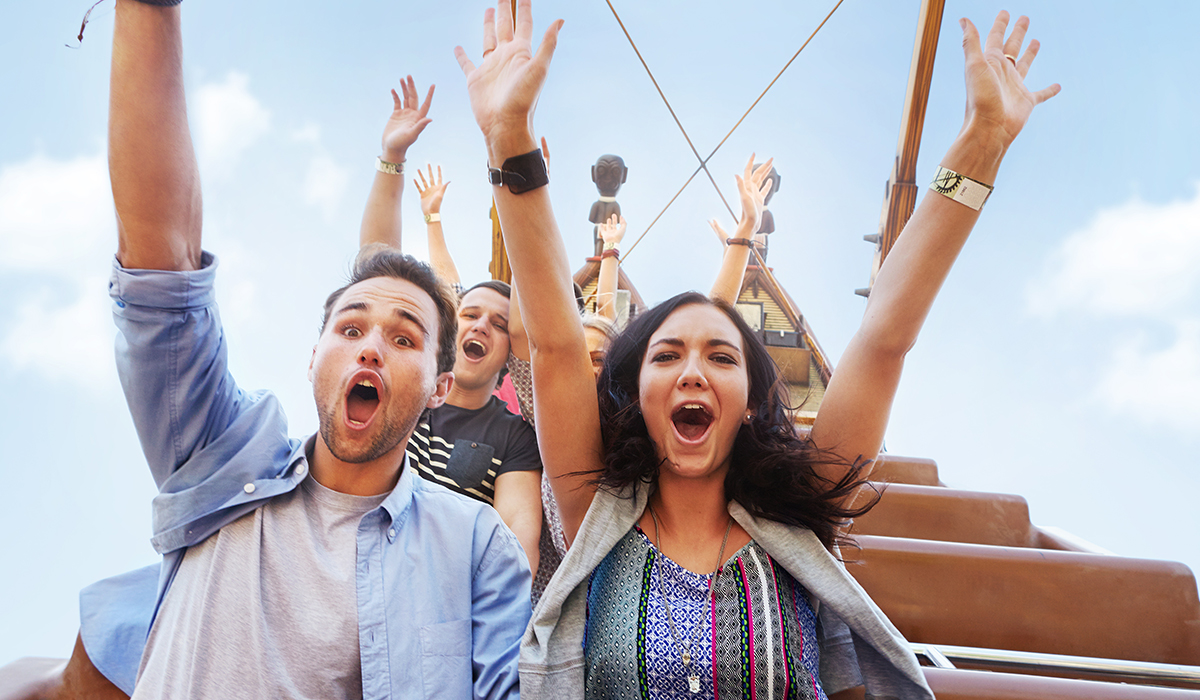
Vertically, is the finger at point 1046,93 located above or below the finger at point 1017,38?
below

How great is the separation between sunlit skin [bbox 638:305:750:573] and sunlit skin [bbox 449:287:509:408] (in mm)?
718

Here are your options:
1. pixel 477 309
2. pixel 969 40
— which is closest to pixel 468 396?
pixel 477 309

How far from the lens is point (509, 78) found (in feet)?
2.72

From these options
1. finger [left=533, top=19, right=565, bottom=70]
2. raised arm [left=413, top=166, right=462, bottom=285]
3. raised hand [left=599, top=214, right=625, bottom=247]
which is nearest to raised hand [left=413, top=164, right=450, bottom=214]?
raised arm [left=413, top=166, right=462, bottom=285]

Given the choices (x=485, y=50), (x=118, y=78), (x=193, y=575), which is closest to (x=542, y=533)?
(x=193, y=575)

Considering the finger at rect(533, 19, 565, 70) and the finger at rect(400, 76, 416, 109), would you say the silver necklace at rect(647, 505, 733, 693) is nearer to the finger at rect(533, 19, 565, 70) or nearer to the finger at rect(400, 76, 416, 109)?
the finger at rect(533, 19, 565, 70)

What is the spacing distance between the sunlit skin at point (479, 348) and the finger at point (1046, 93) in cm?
117

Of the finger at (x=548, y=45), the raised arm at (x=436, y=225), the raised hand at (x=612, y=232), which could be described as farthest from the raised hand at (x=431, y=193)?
the finger at (x=548, y=45)

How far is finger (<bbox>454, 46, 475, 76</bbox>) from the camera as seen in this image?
2.95 ft

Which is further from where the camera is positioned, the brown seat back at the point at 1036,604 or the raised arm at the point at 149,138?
the brown seat back at the point at 1036,604

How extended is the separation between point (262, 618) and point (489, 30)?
31.6 inches

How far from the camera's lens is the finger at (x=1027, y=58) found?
0.92m

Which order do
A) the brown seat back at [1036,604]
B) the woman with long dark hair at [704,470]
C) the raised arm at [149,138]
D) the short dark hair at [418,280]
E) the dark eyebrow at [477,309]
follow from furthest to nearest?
the dark eyebrow at [477,309] < the brown seat back at [1036,604] < the short dark hair at [418,280] < the woman with long dark hair at [704,470] < the raised arm at [149,138]

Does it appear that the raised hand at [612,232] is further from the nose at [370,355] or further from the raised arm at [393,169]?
the nose at [370,355]
